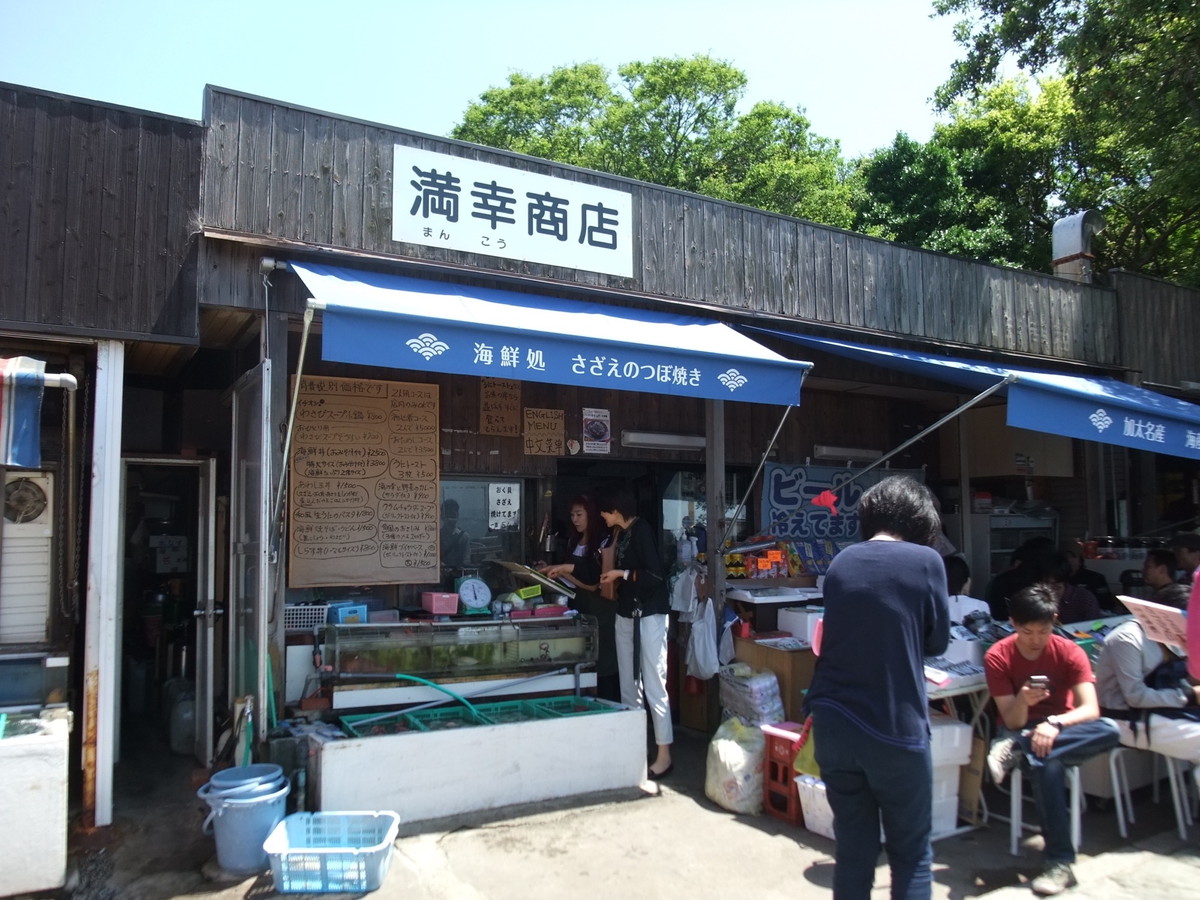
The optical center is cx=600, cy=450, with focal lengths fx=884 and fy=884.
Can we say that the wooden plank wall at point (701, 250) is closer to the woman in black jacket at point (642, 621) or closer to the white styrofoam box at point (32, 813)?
the woman in black jacket at point (642, 621)

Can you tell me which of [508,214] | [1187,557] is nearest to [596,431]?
[508,214]

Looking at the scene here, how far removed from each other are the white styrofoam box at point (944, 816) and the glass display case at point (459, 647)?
7.69ft

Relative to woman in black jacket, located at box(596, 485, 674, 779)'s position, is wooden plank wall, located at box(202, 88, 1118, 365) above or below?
above

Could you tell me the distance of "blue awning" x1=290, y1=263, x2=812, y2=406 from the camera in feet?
14.3

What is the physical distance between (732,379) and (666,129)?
73.9 feet

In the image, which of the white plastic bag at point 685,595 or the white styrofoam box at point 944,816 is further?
the white plastic bag at point 685,595

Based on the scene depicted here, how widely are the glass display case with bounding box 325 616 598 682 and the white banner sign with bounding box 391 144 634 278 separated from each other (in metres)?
2.43

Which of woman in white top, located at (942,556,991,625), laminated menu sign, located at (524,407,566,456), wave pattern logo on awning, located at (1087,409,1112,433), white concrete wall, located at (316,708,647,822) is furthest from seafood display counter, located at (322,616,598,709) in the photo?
wave pattern logo on awning, located at (1087,409,1112,433)

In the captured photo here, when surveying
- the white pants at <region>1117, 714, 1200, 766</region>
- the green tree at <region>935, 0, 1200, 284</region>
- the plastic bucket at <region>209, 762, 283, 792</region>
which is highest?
the green tree at <region>935, 0, 1200, 284</region>

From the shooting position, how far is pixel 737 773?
515 cm

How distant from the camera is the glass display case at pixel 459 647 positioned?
529 cm

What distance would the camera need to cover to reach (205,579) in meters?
6.09

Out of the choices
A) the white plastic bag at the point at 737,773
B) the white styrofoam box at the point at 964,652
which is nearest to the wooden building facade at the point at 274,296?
the white styrofoam box at the point at 964,652

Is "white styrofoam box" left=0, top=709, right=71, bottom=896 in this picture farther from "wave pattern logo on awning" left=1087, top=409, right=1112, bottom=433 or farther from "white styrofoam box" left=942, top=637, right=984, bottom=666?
"wave pattern logo on awning" left=1087, top=409, right=1112, bottom=433
